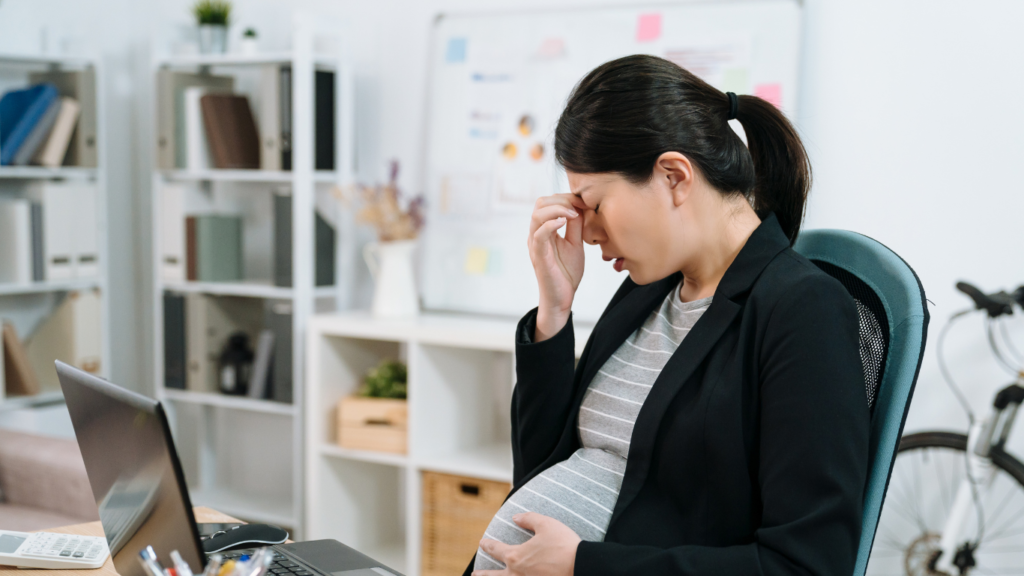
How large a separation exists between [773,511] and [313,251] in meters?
2.12

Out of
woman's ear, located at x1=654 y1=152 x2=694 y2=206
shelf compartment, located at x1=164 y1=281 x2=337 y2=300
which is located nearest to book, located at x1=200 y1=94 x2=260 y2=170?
shelf compartment, located at x1=164 y1=281 x2=337 y2=300

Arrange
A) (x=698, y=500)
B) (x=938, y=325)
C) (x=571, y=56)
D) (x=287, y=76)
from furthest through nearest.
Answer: (x=287, y=76) < (x=571, y=56) < (x=938, y=325) < (x=698, y=500)

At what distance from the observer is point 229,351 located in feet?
9.76

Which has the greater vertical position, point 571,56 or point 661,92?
point 571,56

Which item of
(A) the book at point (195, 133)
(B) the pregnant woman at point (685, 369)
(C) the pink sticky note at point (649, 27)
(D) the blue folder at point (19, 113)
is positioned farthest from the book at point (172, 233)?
(B) the pregnant woman at point (685, 369)

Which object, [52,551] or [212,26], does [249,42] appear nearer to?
[212,26]

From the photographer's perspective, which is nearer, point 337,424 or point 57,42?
point 337,424

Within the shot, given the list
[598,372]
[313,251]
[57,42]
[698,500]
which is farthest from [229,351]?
[698,500]

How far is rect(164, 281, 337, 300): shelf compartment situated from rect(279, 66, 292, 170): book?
0.39 metres

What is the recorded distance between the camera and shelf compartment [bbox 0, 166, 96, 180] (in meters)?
2.77

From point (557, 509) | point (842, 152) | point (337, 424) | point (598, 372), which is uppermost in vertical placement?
point (842, 152)

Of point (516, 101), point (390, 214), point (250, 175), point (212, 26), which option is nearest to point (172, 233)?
point (250, 175)

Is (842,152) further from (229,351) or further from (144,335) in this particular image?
(144,335)

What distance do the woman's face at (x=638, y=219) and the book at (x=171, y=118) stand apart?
2.17 metres
